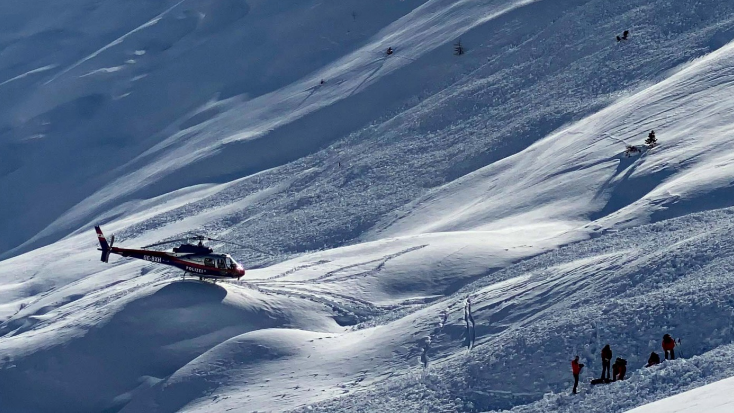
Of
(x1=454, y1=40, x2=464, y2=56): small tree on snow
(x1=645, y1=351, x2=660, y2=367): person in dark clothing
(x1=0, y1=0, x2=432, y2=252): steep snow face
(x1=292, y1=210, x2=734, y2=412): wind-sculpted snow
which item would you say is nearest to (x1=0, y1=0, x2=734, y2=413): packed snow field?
(x1=292, y1=210, x2=734, y2=412): wind-sculpted snow

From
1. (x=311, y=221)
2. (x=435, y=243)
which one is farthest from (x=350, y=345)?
(x=311, y=221)

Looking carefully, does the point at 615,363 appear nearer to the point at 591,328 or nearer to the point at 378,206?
the point at 591,328

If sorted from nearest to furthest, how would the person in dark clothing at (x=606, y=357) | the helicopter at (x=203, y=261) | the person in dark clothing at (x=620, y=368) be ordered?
the person in dark clothing at (x=620, y=368), the person in dark clothing at (x=606, y=357), the helicopter at (x=203, y=261)

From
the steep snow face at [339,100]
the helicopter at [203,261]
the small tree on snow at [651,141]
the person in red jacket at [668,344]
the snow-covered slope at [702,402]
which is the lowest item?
the person in red jacket at [668,344]

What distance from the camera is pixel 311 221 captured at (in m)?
42.7

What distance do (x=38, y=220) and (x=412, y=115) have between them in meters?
24.5

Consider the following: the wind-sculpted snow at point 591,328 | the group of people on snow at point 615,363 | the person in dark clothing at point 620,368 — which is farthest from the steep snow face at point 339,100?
the person in dark clothing at point 620,368

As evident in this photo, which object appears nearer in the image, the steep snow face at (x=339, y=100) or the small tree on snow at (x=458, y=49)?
the steep snow face at (x=339, y=100)

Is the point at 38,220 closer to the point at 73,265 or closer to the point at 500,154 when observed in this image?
the point at 73,265

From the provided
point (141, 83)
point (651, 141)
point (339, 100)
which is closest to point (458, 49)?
point (339, 100)

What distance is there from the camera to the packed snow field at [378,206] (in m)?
25.5

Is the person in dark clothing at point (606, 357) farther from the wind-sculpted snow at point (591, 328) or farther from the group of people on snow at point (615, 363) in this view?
the wind-sculpted snow at point (591, 328)

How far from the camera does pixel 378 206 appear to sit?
42.3 meters

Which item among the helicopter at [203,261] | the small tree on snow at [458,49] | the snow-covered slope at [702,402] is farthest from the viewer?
the small tree on snow at [458,49]
